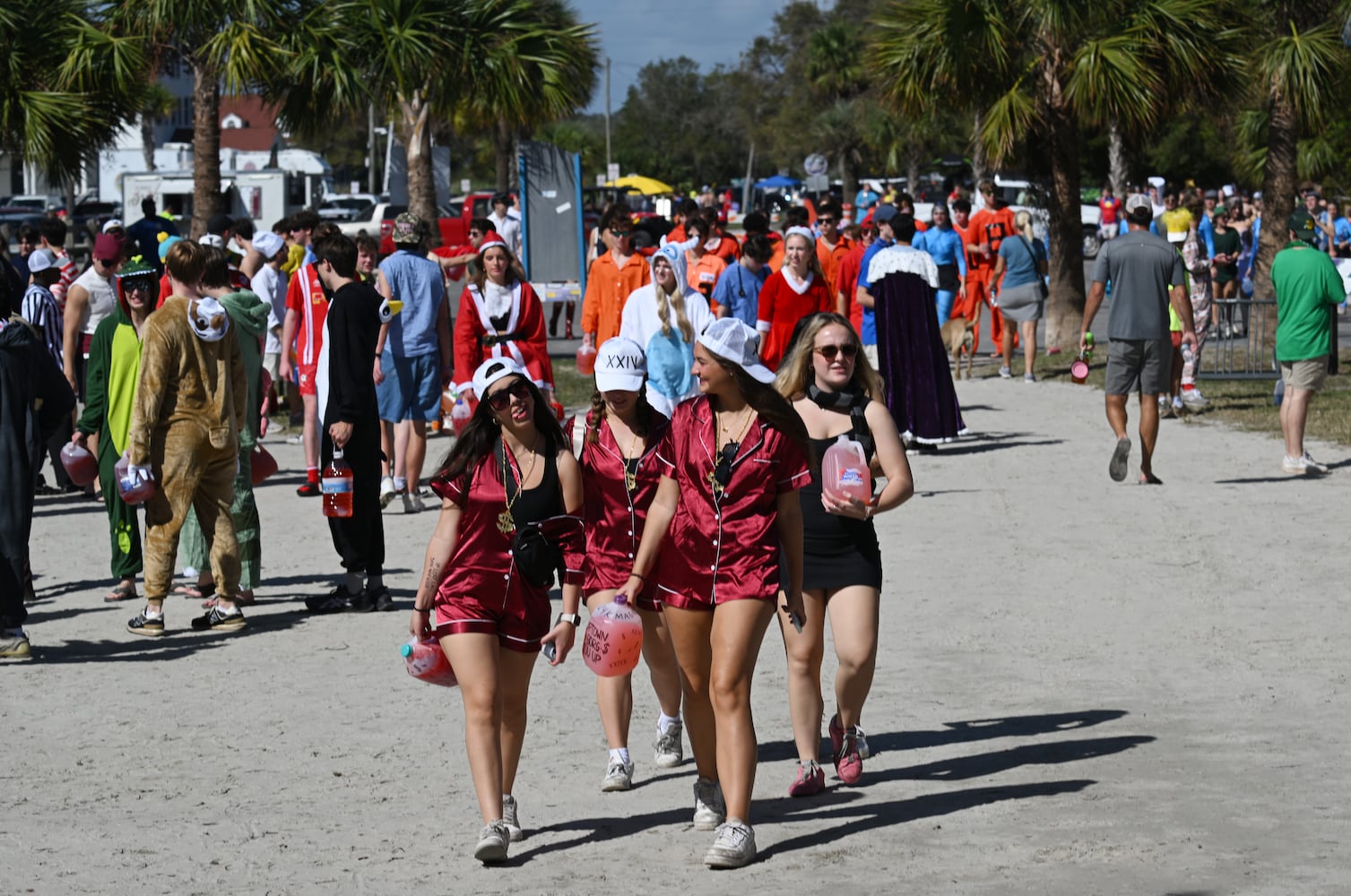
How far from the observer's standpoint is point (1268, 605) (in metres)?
9.28

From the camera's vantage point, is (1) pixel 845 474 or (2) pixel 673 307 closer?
(1) pixel 845 474

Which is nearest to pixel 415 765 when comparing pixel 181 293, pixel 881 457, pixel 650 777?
pixel 650 777

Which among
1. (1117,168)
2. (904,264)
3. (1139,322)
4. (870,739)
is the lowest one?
(870,739)

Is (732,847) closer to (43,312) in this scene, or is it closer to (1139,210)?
(1139,210)

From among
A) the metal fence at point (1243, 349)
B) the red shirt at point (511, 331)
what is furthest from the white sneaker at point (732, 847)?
the metal fence at point (1243, 349)

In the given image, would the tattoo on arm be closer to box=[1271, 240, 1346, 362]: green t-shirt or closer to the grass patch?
box=[1271, 240, 1346, 362]: green t-shirt

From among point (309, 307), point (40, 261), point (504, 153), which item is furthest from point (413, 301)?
point (504, 153)

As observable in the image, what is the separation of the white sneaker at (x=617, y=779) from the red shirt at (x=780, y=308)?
6.29 m

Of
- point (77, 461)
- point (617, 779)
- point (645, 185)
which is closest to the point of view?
point (617, 779)

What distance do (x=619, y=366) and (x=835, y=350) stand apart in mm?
763

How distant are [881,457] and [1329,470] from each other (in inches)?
326

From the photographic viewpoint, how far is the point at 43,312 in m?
13.6

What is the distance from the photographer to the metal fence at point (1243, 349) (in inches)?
730

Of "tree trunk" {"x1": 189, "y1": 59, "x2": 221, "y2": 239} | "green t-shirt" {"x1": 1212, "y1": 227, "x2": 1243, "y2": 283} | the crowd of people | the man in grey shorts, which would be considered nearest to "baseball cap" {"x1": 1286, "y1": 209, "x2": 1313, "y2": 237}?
the crowd of people
